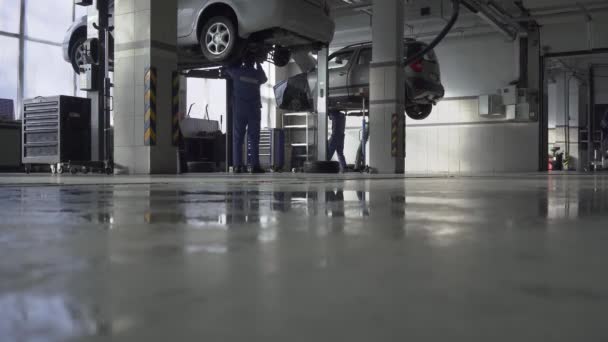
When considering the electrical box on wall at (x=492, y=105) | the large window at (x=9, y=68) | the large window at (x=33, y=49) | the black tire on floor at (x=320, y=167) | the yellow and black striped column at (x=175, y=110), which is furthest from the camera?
the electrical box on wall at (x=492, y=105)

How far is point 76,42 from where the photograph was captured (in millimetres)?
9047

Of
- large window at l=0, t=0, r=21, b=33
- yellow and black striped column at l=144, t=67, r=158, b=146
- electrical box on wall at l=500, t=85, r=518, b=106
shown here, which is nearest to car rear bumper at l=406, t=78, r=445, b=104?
yellow and black striped column at l=144, t=67, r=158, b=146

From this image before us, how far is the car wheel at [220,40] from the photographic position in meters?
7.44

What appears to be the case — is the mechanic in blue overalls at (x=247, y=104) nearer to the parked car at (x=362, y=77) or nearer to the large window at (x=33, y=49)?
the parked car at (x=362, y=77)

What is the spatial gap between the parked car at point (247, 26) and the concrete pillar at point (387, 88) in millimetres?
1731

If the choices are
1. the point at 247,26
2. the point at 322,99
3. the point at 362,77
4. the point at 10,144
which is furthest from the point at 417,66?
the point at 10,144

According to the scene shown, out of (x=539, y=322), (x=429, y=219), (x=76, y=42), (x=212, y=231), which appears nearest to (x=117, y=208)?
(x=212, y=231)

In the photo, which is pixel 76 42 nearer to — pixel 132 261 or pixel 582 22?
pixel 132 261

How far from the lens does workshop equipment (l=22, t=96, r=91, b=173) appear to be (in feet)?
27.2

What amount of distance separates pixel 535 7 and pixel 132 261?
1472cm

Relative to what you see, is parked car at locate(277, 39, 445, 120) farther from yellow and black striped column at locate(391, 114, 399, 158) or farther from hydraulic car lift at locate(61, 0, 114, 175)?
hydraulic car lift at locate(61, 0, 114, 175)

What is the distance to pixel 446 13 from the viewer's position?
13938 mm

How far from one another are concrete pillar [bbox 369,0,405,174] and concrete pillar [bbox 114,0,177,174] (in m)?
4.21

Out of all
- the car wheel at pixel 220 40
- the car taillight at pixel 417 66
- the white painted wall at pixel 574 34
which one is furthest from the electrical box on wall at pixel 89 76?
the white painted wall at pixel 574 34
